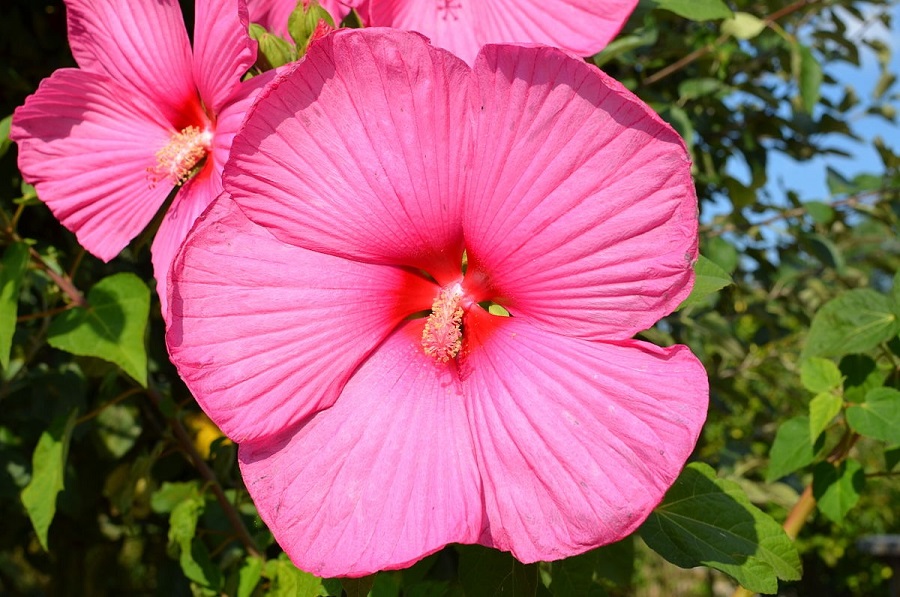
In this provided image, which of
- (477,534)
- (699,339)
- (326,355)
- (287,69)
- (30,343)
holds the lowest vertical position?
(699,339)

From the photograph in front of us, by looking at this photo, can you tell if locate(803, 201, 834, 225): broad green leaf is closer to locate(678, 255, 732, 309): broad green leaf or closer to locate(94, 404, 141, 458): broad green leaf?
locate(678, 255, 732, 309): broad green leaf

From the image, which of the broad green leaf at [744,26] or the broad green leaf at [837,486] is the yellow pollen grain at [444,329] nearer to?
the broad green leaf at [837,486]

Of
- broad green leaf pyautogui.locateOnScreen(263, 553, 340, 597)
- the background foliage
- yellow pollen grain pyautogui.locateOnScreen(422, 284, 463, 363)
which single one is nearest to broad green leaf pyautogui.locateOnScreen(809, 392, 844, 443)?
the background foliage

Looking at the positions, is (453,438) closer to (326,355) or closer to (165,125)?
(326,355)

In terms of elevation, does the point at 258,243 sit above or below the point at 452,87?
below

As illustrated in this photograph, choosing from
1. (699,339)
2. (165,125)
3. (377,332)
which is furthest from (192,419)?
(699,339)

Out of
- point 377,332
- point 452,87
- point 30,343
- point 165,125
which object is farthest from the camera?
point 30,343
